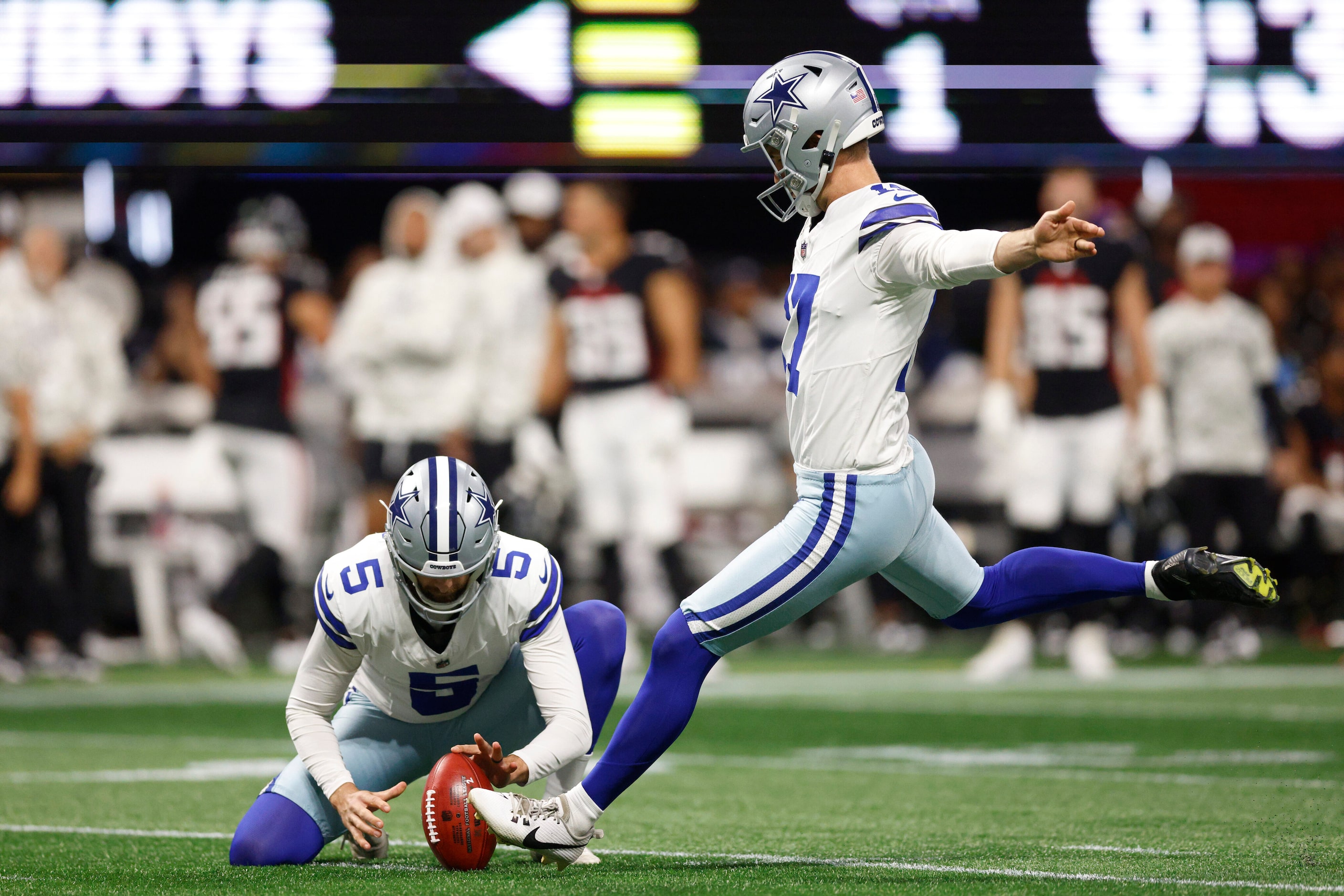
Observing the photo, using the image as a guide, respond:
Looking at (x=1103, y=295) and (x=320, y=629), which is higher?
(x=1103, y=295)

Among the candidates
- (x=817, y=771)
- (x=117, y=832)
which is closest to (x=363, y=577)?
(x=117, y=832)

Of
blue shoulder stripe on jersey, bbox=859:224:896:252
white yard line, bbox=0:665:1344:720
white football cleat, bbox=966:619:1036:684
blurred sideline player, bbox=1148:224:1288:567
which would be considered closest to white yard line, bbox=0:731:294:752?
white yard line, bbox=0:665:1344:720

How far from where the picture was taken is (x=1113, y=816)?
453 centimetres

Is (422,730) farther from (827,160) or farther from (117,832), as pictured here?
(827,160)

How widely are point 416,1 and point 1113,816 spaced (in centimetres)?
469

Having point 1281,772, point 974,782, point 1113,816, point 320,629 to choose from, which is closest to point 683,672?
point 320,629

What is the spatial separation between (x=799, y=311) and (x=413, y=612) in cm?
105

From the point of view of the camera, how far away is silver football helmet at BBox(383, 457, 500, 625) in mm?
3645

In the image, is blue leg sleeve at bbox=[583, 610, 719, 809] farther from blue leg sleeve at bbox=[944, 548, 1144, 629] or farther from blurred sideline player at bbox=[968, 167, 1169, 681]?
blurred sideline player at bbox=[968, 167, 1169, 681]

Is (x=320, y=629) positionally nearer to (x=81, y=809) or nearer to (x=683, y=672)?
(x=683, y=672)

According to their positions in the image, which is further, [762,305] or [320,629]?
[762,305]

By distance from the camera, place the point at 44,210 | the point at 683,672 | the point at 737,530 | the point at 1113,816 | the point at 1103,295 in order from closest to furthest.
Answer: the point at 683,672, the point at 1113,816, the point at 1103,295, the point at 737,530, the point at 44,210

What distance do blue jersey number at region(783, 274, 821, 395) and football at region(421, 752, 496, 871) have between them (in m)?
1.06

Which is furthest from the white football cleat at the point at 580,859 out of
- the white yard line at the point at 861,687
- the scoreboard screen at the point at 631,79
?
the scoreboard screen at the point at 631,79
